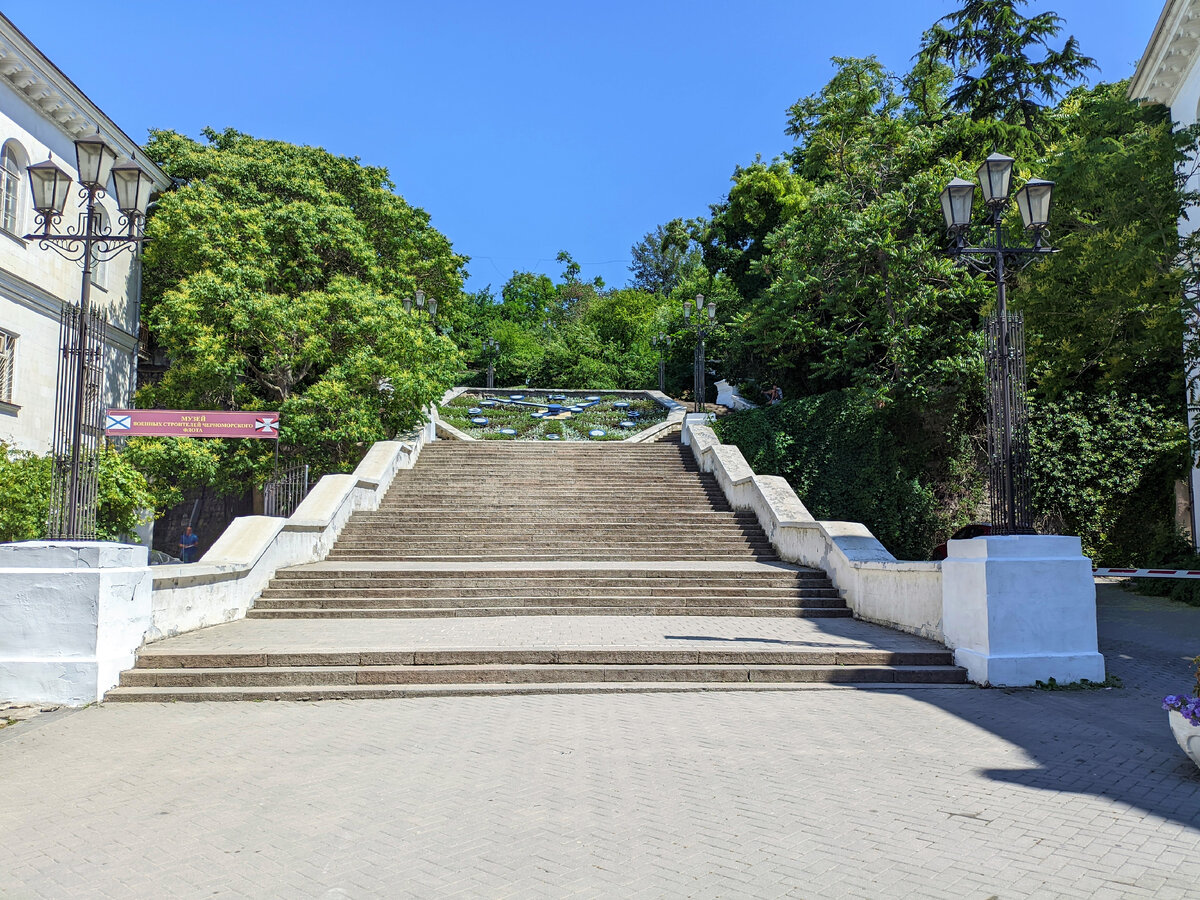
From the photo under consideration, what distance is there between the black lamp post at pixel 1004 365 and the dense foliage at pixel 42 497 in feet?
37.3

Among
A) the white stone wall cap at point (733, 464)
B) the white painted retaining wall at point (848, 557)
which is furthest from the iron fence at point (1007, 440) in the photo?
the white stone wall cap at point (733, 464)

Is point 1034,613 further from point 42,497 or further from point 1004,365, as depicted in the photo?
point 42,497

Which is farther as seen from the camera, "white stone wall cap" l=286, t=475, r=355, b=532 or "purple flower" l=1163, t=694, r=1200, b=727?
"white stone wall cap" l=286, t=475, r=355, b=532

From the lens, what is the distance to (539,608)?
11289mm

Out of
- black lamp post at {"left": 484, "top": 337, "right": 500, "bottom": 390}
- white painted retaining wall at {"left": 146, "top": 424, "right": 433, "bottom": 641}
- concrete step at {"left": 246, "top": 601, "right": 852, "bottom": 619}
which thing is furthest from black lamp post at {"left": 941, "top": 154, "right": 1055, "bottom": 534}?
black lamp post at {"left": 484, "top": 337, "right": 500, "bottom": 390}

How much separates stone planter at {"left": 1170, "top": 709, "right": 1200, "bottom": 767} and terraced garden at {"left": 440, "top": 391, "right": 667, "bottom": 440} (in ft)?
70.5

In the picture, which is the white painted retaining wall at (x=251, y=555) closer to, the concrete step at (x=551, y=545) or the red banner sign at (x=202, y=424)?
the concrete step at (x=551, y=545)

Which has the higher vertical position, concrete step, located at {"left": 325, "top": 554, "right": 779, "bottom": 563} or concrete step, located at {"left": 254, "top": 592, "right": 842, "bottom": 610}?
concrete step, located at {"left": 325, "top": 554, "right": 779, "bottom": 563}

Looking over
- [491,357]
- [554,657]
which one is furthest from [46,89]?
[491,357]

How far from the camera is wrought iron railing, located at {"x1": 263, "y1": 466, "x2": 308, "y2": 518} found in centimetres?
1703

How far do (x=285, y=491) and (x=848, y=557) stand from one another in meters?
12.6

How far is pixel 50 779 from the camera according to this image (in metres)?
5.14

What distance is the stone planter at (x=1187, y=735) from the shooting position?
16.4 feet

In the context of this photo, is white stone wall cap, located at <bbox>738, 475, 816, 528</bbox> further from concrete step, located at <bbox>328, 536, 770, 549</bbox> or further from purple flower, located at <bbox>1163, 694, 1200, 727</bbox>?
purple flower, located at <bbox>1163, 694, 1200, 727</bbox>
